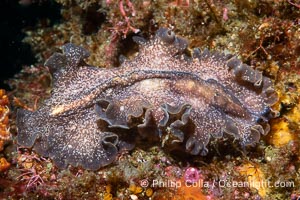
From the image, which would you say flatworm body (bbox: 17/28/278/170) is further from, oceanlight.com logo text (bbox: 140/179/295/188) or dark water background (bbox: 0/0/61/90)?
dark water background (bbox: 0/0/61/90)

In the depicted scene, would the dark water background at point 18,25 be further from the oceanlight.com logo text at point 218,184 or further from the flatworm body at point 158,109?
the oceanlight.com logo text at point 218,184

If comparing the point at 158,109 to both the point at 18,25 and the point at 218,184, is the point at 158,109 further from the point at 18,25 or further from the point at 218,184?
the point at 18,25

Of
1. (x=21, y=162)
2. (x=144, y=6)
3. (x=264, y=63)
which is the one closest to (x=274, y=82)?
(x=264, y=63)

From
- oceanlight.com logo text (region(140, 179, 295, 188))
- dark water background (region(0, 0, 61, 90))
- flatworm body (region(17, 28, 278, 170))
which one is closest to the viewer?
oceanlight.com logo text (region(140, 179, 295, 188))

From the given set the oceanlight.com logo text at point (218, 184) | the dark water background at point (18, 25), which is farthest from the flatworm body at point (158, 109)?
the dark water background at point (18, 25)

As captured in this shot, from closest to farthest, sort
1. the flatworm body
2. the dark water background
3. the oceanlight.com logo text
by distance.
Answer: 1. the oceanlight.com logo text
2. the flatworm body
3. the dark water background

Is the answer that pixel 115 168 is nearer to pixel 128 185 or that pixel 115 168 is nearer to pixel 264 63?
pixel 128 185

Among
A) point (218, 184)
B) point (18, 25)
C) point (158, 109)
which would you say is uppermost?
point (158, 109)

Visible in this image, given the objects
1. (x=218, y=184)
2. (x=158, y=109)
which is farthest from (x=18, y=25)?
(x=218, y=184)

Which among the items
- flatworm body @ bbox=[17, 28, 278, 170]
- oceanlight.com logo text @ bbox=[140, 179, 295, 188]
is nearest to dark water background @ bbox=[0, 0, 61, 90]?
flatworm body @ bbox=[17, 28, 278, 170]
